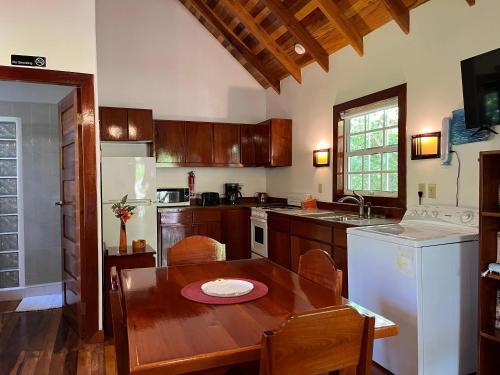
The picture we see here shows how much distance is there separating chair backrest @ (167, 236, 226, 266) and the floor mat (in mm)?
2205

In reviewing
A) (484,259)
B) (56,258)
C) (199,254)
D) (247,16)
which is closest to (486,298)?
(484,259)

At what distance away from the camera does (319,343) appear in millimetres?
1078

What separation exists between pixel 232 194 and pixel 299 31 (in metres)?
2.41

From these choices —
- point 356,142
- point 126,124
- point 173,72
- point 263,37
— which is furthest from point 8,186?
point 356,142

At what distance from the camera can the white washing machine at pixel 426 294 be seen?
2.21 metres

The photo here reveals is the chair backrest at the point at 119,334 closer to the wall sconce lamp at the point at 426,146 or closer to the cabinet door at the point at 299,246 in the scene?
the cabinet door at the point at 299,246

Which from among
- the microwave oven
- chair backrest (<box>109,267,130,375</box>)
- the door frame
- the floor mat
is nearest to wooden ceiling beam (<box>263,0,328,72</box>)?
the door frame

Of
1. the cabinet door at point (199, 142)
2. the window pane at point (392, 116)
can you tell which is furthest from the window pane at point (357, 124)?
the cabinet door at point (199, 142)

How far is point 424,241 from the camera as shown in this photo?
2.21 m

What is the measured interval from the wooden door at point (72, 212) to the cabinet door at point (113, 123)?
1101 mm

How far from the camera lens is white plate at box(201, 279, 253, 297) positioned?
1.59 metres

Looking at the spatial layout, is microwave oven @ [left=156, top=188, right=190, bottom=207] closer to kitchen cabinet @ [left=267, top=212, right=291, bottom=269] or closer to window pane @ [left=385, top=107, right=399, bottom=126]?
kitchen cabinet @ [left=267, top=212, right=291, bottom=269]

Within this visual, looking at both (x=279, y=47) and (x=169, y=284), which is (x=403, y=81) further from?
(x=169, y=284)

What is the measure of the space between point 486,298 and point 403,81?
6.54 ft
